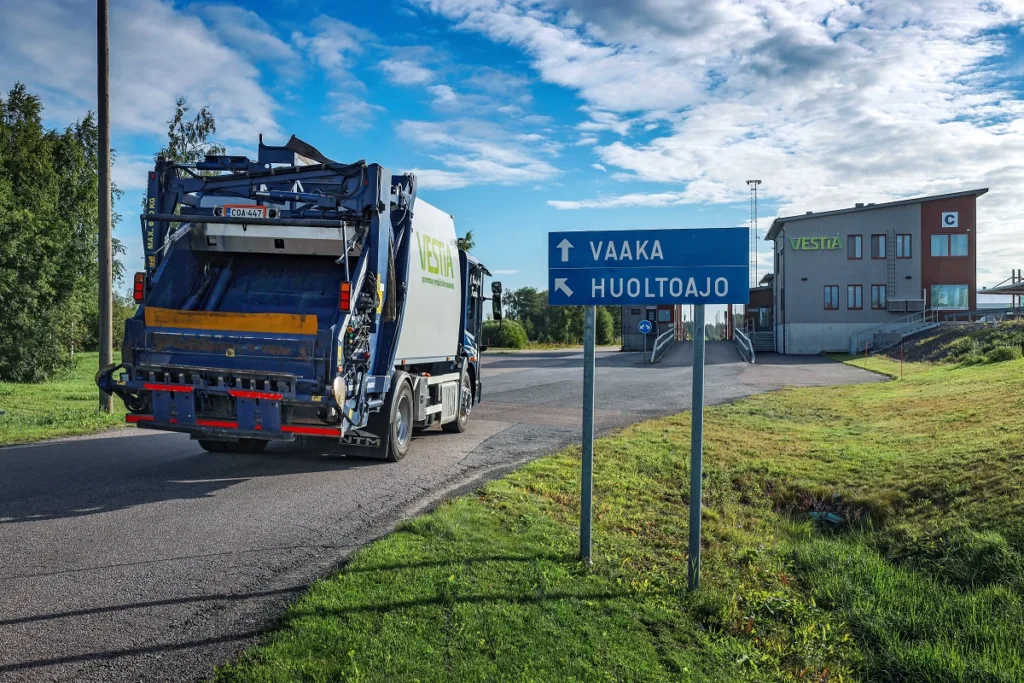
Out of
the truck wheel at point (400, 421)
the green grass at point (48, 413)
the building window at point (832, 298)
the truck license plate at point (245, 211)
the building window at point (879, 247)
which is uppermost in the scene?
the building window at point (879, 247)

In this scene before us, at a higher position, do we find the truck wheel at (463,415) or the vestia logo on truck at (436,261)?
the vestia logo on truck at (436,261)

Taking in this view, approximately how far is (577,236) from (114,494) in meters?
5.15

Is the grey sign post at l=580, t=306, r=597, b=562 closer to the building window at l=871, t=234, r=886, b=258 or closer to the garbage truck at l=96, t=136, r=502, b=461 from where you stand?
the garbage truck at l=96, t=136, r=502, b=461

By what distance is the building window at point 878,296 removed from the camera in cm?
4738

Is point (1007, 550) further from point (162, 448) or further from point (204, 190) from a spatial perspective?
point (162, 448)

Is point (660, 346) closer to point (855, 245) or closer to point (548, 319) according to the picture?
point (855, 245)

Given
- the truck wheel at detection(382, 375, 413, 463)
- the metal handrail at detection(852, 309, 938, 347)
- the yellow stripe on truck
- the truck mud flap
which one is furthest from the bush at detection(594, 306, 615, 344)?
the yellow stripe on truck

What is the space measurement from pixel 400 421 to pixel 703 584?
17.2 feet

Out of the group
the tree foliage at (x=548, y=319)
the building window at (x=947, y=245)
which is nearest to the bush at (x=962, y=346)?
the building window at (x=947, y=245)

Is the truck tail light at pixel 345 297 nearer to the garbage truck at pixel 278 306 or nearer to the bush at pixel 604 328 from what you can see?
the garbage truck at pixel 278 306

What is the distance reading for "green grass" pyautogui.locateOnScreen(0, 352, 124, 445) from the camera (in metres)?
10.9

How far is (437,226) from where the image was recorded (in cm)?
1061

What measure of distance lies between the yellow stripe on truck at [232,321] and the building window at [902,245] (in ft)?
159

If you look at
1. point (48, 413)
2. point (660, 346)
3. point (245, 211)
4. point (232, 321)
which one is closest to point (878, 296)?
point (660, 346)
